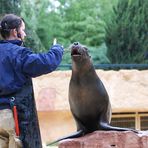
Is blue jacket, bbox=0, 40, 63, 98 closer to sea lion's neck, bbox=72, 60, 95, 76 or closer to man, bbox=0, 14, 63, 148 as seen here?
man, bbox=0, 14, 63, 148

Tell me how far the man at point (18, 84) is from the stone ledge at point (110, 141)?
68cm

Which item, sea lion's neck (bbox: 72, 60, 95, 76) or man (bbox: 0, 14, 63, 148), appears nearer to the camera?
man (bbox: 0, 14, 63, 148)

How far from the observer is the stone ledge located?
175 inches

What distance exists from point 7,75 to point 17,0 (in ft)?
23.7

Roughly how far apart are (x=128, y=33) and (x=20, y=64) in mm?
10605

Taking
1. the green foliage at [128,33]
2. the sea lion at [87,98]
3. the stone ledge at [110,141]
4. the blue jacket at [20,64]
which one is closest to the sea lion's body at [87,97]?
the sea lion at [87,98]

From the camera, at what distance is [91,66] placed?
457 centimetres

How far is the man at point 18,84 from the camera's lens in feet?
12.1

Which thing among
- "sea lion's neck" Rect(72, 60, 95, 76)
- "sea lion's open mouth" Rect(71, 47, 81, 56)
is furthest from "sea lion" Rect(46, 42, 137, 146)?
"sea lion's open mouth" Rect(71, 47, 81, 56)

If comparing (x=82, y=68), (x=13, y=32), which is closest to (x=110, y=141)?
(x=82, y=68)

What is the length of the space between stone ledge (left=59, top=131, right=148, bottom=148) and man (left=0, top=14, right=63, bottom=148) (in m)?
0.68

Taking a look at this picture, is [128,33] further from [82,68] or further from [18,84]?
[18,84]

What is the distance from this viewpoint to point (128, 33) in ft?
46.2

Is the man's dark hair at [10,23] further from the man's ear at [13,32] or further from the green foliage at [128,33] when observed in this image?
the green foliage at [128,33]
